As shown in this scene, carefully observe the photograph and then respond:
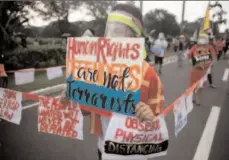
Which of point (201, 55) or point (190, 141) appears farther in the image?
point (201, 55)

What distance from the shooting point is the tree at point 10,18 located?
1208 cm

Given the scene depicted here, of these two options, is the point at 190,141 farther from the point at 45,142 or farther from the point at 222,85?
the point at 222,85

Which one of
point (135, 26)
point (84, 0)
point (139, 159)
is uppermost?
point (84, 0)

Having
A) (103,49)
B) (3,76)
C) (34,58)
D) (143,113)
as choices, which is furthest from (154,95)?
(34,58)

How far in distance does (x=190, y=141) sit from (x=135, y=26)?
3.08 metres

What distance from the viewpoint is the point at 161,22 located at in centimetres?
5734

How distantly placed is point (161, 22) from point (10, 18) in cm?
4762

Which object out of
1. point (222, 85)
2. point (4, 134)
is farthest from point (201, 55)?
point (4, 134)

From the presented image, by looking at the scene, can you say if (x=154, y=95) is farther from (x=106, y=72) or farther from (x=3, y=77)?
(x=3, y=77)

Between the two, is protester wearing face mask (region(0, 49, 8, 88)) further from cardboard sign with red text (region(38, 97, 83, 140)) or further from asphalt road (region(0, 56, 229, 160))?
cardboard sign with red text (region(38, 97, 83, 140))

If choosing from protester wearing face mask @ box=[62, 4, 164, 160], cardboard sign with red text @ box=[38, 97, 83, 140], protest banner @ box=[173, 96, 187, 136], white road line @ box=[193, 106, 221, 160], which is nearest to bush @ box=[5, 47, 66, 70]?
white road line @ box=[193, 106, 221, 160]

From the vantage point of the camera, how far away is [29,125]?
5.41 meters

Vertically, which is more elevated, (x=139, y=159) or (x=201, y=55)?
(x=201, y=55)

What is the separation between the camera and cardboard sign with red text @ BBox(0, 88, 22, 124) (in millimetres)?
3033
